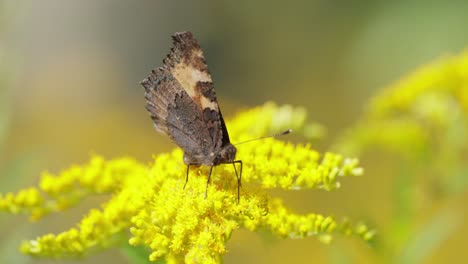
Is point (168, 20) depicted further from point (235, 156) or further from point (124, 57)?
point (235, 156)

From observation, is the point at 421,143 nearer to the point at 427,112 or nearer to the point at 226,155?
the point at 427,112

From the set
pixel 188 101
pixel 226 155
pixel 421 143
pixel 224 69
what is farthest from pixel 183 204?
Answer: pixel 224 69

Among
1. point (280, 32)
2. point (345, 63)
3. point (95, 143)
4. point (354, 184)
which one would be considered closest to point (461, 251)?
point (354, 184)

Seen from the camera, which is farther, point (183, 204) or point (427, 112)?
point (427, 112)

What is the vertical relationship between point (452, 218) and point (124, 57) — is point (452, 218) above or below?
below

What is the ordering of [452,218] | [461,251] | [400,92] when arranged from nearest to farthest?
[452,218], [400,92], [461,251]

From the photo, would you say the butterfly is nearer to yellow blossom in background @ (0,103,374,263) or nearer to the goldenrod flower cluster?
yellow blossom in background @ (0,103,374,263)

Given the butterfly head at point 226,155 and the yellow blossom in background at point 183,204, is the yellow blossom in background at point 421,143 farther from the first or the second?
the butterfly head at point 226,155

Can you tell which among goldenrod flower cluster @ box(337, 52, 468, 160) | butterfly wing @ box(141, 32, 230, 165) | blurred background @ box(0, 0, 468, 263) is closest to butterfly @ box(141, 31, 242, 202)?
butterfly wing @ box(141, 32, 230, 165)
